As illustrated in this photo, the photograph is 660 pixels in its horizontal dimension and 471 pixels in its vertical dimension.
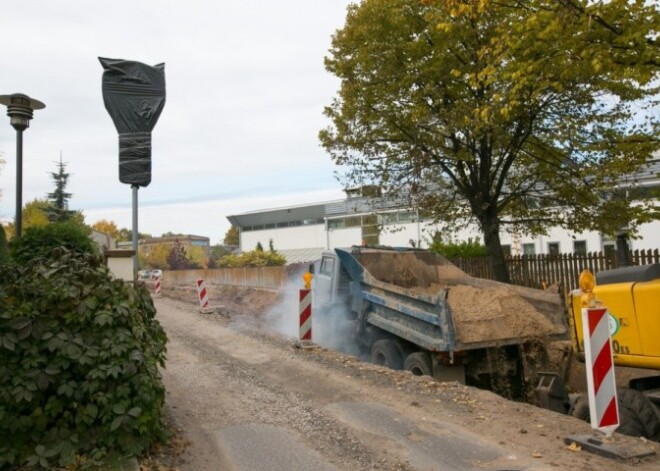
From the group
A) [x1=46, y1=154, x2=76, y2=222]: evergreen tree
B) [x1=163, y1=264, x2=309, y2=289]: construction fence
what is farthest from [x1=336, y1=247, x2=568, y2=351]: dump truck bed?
[x1=46, y1=154, x2=76, y2=222]: evergreen tree

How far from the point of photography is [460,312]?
26.8ft

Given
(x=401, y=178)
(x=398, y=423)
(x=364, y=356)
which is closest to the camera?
(x=398, y=423)

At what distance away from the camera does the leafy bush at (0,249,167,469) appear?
3982 millimetres

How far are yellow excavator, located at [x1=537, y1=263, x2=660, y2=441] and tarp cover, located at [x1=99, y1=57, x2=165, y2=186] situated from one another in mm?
5181

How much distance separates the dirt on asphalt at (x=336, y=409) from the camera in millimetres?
4727

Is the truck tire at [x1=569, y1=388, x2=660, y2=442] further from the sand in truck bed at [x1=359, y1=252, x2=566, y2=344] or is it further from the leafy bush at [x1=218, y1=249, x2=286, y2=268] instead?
the leafy bush at [x1=218, y1=249, x2=286, y2=268]

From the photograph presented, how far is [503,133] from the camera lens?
14.5 meters

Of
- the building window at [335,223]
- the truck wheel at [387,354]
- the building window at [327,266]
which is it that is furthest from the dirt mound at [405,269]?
the building window at [335,223]

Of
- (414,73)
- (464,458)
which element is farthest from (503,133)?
(464,458)

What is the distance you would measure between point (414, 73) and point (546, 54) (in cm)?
494

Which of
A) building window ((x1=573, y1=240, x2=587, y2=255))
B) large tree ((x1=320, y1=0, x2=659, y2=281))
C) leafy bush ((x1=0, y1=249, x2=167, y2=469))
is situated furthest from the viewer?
building window ((x1=573, y1=240, x2=587, y2=255))

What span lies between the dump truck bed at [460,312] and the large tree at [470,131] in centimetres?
445

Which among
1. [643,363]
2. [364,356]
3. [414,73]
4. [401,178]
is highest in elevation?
[414,73]

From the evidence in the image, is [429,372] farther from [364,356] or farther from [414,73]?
[414,73]
